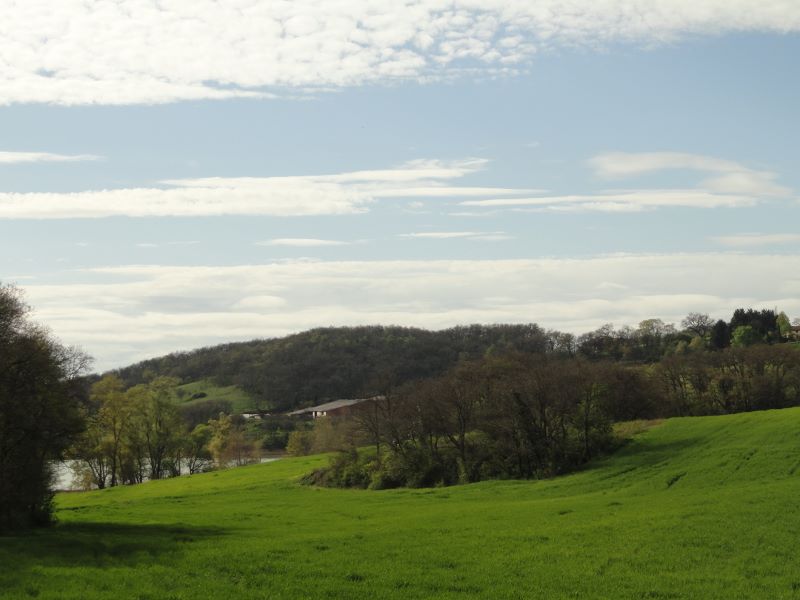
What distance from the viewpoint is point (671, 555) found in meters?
28.3

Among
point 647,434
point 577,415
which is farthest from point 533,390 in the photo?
point 647,434

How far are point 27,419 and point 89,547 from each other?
1188cm

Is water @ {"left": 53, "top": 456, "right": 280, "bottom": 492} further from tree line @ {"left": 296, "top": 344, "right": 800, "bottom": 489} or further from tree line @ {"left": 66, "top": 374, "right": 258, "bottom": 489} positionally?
tree line @ {"left": 296, "top": 344, "right": 800, "bottom": 489}

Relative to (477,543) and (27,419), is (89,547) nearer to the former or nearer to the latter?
(27,419)

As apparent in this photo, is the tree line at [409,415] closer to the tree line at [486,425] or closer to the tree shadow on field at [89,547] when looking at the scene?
the tree line at [486,425]

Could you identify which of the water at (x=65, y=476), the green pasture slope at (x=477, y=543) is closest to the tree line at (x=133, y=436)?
the water at (x=65, y=476)

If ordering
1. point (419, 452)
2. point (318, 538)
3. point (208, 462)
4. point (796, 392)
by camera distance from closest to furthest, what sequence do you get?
point (318, 538) < point (419, 452) < point (796, 392) < point (208, 462)

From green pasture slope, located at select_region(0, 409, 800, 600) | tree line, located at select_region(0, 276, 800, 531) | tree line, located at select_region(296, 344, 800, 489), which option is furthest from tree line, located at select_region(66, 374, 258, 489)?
green pasture slope, located at select_region(0, 409, 800, 600)

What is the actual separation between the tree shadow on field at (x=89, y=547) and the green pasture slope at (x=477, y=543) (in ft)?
0.32

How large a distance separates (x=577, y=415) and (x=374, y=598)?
2130 inches

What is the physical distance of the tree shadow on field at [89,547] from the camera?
26.2m

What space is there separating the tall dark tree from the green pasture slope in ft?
9.55

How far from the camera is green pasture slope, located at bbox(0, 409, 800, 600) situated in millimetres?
23906

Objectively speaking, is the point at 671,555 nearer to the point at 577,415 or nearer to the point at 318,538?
the point at 318,538
